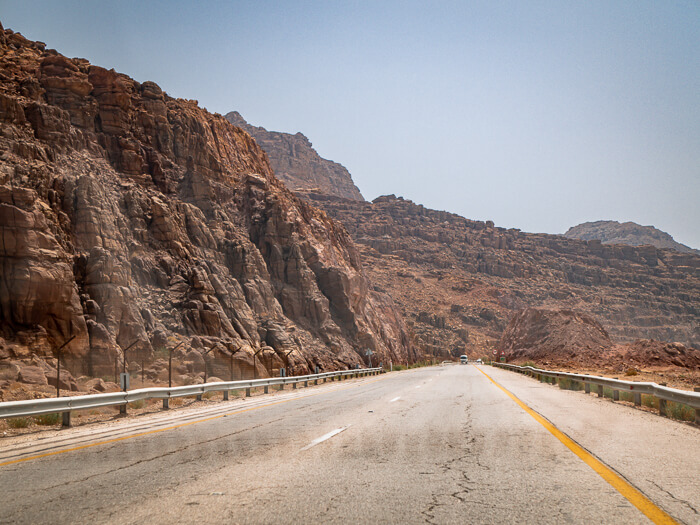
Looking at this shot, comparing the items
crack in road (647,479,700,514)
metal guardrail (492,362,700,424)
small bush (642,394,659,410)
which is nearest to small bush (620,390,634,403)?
metal guardrail (492,362,700,424)

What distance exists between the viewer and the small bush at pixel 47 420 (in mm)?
13711

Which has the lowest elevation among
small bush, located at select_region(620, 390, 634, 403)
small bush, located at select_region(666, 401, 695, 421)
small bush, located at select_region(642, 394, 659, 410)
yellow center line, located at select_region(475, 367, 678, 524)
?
small bush, located at select_region(620, 390, 634, 403)

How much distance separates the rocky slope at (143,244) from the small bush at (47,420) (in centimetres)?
932

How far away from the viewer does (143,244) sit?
1700 inches

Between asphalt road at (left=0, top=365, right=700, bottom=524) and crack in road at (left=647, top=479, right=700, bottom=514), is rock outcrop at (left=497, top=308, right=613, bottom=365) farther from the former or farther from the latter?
crack in road at (left=647, top=479, right=700, bottom=514)

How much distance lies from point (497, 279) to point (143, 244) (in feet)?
419

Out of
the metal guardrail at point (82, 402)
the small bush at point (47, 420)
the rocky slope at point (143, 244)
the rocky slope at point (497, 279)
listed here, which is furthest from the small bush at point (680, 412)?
the rocky slope at point (497, 279)

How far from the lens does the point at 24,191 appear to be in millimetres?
33781

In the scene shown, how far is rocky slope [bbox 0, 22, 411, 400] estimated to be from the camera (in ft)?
108

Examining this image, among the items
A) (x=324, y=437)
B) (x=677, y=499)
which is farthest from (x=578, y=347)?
(x=677, y=499)

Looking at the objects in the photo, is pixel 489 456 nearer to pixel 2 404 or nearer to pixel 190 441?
pixel 190 441

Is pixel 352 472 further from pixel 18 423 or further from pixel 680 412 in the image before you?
pixel 680 412

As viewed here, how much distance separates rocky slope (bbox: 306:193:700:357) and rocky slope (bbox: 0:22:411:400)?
5405 cm

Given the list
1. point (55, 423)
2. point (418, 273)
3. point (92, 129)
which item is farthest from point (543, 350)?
point (418, 273)
